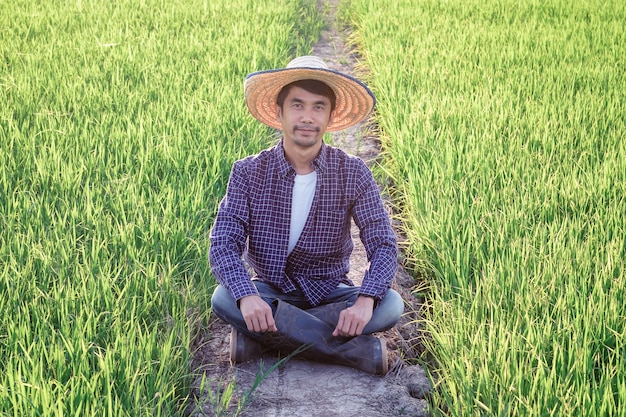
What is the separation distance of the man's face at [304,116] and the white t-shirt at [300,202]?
129mm

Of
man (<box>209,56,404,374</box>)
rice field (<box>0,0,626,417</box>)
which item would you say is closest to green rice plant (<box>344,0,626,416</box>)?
rice field (<box>0,0,626,417</box>)

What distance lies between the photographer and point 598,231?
2.72 metres

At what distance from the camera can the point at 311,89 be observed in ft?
7.63

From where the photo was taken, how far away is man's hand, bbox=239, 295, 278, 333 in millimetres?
2146

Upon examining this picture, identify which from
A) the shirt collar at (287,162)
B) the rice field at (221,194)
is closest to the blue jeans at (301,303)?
the rice field at (221,194)

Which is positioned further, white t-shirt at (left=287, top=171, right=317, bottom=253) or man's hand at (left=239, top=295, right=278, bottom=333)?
white t-shirt at (left=287, top=171, right=317, bottom=253)

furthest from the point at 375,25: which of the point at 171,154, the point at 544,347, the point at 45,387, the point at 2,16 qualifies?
the point at 45,387

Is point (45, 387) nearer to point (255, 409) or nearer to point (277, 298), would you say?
point (255, 409)

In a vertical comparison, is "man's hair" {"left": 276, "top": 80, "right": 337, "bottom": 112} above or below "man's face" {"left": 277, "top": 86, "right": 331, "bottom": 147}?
above

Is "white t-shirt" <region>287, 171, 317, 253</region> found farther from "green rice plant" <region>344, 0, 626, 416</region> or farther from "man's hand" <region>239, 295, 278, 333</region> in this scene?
"green rice plant" <region>344, 0, 626, 416</region>

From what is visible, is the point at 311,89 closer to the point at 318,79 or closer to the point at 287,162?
the point at 318,79

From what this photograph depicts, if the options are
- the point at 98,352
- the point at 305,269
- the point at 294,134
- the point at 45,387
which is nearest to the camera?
the point at 45,387

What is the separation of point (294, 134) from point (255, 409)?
0.79 meters

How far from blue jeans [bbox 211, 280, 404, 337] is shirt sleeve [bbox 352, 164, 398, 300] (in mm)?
73
